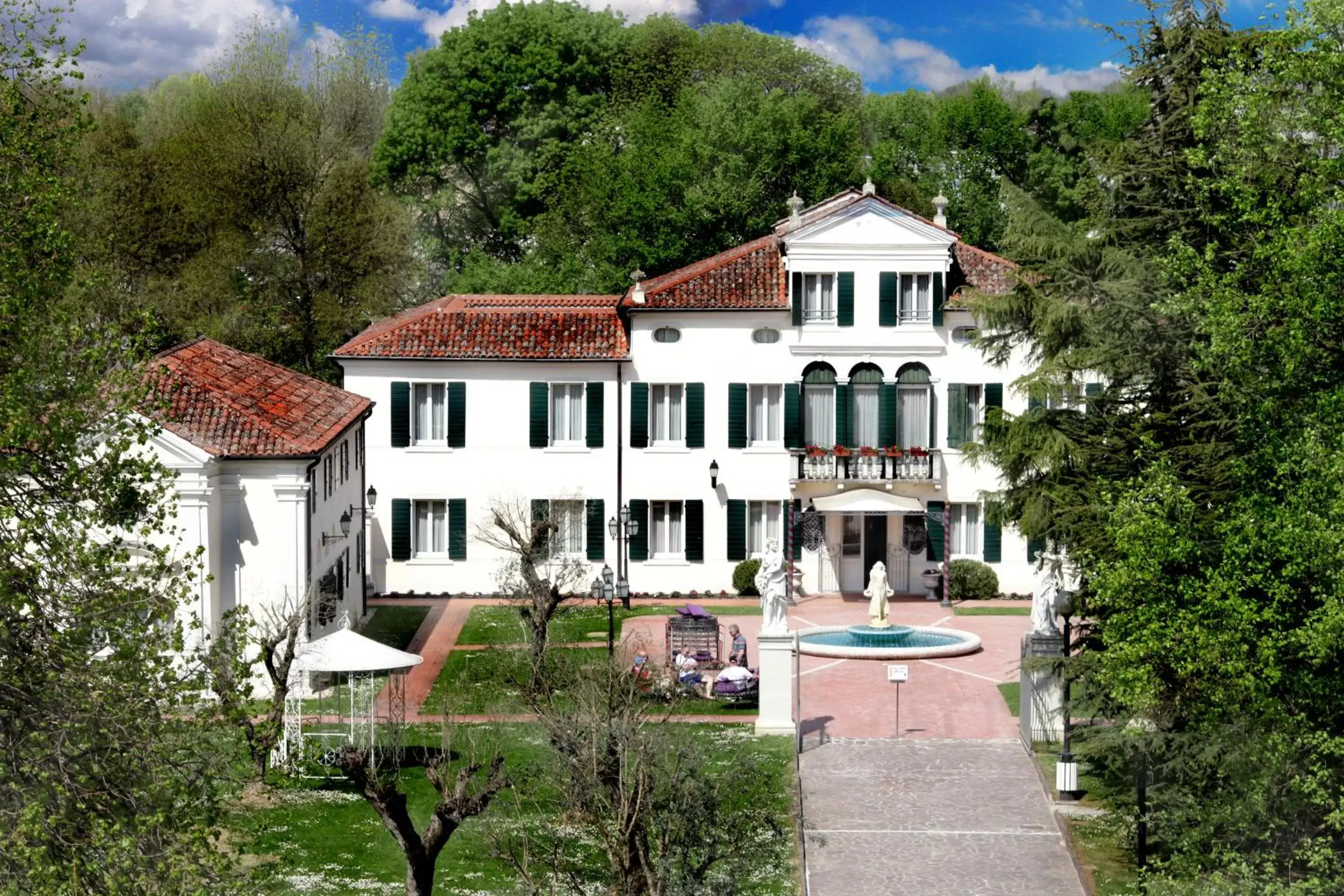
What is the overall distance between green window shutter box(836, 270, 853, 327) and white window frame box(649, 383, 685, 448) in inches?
162

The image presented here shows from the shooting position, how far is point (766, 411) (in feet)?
141

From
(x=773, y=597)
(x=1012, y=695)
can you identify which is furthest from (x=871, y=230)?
(x=773, y=597)

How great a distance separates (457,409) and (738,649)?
12.0 m

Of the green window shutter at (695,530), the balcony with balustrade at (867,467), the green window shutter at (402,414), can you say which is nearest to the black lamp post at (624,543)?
the green window shutter at (695,530)

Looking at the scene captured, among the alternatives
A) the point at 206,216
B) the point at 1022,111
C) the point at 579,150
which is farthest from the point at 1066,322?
the point at 1022,111

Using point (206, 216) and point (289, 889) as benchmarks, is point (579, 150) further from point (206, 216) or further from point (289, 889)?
point (289, 889)

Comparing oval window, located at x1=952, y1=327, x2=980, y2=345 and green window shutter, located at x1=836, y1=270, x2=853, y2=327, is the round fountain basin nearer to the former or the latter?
oval window, located at x1=952, y1=327, x2=980, y2=345

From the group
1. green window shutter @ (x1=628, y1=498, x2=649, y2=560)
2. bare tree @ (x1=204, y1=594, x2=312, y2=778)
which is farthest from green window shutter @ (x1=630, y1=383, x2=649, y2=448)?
bare tree @ (x1=204, y1=594, x2=312, y2=778)

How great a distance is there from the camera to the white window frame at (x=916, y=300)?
42.1 meters

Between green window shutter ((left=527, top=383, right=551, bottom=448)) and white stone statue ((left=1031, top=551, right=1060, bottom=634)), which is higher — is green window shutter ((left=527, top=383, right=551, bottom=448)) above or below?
above

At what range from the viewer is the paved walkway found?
2280cm

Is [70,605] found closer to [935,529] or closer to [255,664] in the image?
[255,664]

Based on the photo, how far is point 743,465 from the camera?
42.7 meters

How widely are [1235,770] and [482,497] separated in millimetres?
25072
